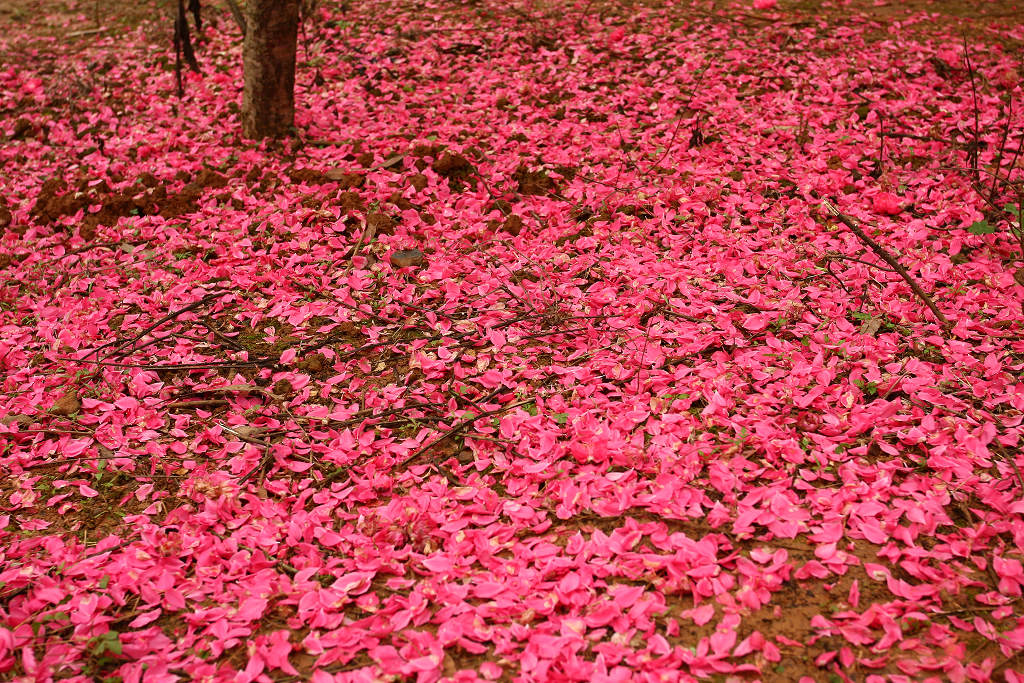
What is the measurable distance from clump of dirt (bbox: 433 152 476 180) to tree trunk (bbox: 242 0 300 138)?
4.72 ft

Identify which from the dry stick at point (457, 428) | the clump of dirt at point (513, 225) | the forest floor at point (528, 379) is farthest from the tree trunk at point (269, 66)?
the dry stick at point (457, 428)

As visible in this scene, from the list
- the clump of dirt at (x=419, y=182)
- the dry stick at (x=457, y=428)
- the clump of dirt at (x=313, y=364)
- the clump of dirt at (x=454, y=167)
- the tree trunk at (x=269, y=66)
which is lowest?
the clump of dirt at (x=313, y=364)

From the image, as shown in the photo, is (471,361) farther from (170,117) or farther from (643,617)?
(170,117)

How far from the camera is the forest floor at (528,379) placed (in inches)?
88.6

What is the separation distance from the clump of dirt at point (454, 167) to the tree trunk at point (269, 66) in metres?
1.44

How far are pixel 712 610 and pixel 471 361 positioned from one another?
5.48ft

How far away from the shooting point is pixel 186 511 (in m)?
2.72

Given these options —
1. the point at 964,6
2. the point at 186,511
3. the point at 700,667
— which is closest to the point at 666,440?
the point at 700,667

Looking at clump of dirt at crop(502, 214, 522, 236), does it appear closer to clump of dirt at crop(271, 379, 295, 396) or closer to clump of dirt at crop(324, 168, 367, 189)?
clump of dirt at crop(324, 168, 367, 189)

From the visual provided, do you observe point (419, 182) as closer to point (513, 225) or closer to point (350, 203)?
point (350, 203)

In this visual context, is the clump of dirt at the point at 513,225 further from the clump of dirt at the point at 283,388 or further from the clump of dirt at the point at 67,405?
the clump of dirt at the point at 67,405

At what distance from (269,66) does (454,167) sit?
5.45ft

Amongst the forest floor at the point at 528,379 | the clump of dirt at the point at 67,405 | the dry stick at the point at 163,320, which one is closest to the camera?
the forest floor at the point at 528,379

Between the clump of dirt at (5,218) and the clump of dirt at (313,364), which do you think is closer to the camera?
the clump of dirt at (313,364)
